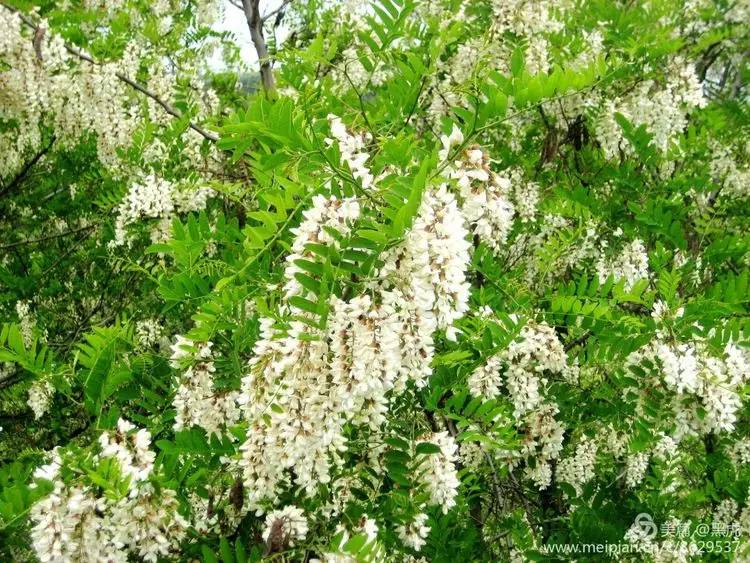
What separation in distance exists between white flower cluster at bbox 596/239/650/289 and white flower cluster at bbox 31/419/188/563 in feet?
11.6

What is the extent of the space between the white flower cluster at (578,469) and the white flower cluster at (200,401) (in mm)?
2905

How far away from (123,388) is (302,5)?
603cm

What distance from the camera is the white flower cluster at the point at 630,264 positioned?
4848 millimetres

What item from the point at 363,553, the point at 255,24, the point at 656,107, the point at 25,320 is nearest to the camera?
the point at 363,553

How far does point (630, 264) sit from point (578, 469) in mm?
1500

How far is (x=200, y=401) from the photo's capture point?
2744 mm

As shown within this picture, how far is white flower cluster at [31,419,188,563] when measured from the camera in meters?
2.06

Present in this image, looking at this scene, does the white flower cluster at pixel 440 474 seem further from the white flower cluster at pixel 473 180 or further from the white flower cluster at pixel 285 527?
the white flower cluster at pixel 473 180

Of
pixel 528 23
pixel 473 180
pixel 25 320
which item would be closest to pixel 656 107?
pixel 528 23

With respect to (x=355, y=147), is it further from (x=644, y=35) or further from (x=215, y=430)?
(x=644, y=35)

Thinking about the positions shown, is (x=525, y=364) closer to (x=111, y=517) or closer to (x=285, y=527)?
Answer: (x=285, y=527)

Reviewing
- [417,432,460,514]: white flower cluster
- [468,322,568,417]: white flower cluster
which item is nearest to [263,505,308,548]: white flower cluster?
[417,432,460,514]: white flower cluster

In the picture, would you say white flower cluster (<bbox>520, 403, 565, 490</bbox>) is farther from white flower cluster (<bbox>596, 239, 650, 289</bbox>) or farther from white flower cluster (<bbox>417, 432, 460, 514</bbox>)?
white flower cluster (<bbox>417, 432, 460, 514</bbox>)

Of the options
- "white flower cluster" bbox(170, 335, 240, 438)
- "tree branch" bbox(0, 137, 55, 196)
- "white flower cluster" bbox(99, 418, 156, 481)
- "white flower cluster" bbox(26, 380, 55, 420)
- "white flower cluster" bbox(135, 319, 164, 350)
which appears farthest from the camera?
"tree branch" bbox(0, 137, 55, 196)
